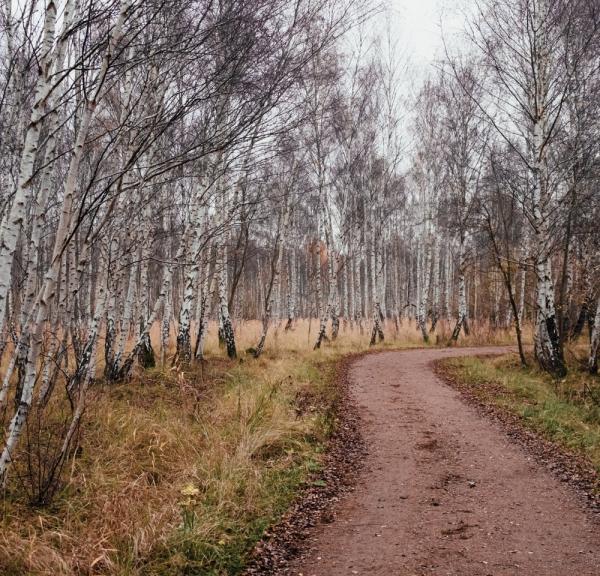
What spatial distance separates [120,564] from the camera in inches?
130

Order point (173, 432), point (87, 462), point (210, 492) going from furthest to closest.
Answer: point (173, 432) → point (87, 462) → point (210, 492)

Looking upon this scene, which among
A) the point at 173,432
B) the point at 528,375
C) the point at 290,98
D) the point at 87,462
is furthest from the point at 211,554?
the point at 528,375

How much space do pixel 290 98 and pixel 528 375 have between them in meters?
8.22

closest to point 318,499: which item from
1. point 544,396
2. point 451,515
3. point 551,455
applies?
point 451,515

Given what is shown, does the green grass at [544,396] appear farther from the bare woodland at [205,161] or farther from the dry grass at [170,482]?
the dry grass at [170,482]

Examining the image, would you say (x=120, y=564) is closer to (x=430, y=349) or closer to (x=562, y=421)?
(x=562, y=421)

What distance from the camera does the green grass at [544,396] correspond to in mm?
6500

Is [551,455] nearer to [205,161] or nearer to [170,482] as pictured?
[170,482]

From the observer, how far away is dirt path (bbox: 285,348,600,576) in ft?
11.7

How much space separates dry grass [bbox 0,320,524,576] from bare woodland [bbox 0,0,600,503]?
1.30 feet

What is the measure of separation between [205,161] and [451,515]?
681cm

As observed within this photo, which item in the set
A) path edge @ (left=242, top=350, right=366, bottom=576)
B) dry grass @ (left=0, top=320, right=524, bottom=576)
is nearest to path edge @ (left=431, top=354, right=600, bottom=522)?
path edge @ (left=242, top=350, right=366, bottom=576)

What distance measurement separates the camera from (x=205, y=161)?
8.77 m

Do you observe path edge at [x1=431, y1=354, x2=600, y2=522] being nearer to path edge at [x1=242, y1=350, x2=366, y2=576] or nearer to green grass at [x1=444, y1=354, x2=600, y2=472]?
green grass at [x1=444, y1=354, x2=600, y2=472]
